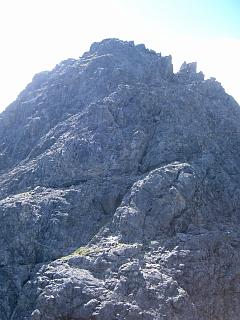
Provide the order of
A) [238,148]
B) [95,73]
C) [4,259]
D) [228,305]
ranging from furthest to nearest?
1. [95,73]
2. [238,148]
3. [4,259]
4. [228,305]

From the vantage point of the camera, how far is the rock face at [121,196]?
53.5 m

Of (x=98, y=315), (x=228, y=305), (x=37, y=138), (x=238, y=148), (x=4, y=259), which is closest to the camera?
(x=98, y=315)

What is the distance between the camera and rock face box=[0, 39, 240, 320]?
53.5 meters

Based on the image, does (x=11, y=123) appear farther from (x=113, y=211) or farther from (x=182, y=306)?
(x=182, y=306)

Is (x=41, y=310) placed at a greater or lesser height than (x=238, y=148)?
lesser

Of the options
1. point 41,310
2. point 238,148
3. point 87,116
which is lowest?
point 41,310

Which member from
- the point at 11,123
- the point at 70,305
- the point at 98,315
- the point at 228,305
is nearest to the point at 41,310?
the point at 70,305

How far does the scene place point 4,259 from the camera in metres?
60.2

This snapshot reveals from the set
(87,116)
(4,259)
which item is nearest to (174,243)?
(4,259)

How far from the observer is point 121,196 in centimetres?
6569

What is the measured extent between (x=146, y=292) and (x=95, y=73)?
47.5 metres

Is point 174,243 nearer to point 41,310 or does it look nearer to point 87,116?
point 41,310

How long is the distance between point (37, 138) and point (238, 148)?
33206mm

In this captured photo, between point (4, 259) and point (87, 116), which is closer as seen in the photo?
point (4, 259)
